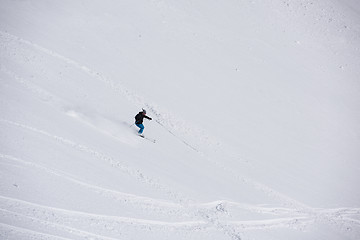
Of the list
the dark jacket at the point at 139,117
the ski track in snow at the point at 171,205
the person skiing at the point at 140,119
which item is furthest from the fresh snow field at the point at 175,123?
the dark jacket at the point at 139,117

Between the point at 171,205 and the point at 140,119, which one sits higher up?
the point at 140,119

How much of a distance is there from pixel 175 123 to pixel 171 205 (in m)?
5.86

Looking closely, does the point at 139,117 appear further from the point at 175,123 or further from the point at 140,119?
the point at 175,123

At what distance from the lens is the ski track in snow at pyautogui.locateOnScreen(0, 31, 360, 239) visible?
36.1 ft

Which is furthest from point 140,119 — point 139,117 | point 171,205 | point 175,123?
point 171,205

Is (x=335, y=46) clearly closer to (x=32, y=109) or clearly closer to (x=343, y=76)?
(x=343, y=76)

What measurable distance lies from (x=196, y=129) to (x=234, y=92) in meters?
5.03

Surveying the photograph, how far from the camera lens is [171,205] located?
12.2 metres

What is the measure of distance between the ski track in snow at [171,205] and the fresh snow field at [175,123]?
5 cm

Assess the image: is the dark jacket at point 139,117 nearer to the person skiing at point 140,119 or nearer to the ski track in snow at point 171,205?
the person skiing at point 140,119

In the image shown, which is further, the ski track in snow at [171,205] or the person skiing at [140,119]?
the person skiing at [140,119]

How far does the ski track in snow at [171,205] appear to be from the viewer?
11.0 m

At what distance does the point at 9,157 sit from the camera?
35.5 ft

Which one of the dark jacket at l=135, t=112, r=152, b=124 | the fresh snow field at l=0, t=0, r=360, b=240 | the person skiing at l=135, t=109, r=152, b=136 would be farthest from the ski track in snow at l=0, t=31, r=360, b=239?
the dark jacket at l=135, t=112, r=152, b=124
